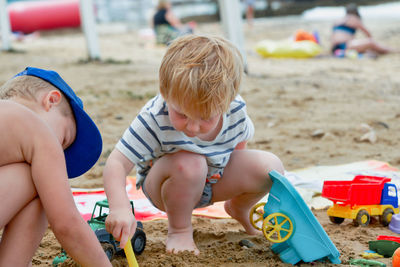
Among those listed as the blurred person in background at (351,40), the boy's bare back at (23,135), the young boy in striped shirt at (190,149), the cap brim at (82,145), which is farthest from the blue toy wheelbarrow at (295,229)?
the blurred person in background at (351,40)

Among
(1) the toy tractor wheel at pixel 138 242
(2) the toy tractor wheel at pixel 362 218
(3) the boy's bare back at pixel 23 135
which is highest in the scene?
(3) the boy's bare back at pixel 23 135

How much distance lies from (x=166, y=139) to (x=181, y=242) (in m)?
0.34

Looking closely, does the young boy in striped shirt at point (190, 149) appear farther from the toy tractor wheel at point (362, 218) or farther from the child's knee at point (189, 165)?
the toy tractor wheel at point (362, 218)

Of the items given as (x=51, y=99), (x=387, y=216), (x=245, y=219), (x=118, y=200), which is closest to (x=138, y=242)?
(x=118, y=200)

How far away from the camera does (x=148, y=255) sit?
5.47 feet

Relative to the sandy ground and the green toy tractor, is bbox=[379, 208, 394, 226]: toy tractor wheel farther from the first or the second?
the green toy tractor

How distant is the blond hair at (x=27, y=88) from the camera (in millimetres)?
1350

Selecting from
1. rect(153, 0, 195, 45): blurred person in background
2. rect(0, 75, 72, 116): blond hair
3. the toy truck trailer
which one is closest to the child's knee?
rect(0, 75, 72, 116): blond hair

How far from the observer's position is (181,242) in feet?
5.54

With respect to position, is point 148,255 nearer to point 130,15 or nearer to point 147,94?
point 147,94

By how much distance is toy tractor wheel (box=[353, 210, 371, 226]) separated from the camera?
1.87 m

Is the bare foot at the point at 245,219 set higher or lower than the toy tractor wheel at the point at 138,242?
lower

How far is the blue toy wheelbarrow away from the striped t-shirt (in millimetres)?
221

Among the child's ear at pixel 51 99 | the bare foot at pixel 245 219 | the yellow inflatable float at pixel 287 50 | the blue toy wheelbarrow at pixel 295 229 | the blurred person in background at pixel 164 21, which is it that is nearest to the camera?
the child's ear at pixel 51 99
